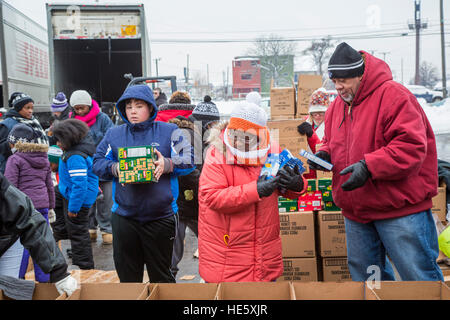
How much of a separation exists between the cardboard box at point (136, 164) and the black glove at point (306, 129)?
95.6 inches

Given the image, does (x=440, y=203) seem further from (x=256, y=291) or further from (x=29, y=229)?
(x=29, y=229)

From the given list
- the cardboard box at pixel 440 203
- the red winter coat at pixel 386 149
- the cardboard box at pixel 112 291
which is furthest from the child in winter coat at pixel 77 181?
the cardboard box at pixel 440 203

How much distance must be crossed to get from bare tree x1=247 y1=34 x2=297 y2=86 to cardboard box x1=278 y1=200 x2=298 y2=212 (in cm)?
4100

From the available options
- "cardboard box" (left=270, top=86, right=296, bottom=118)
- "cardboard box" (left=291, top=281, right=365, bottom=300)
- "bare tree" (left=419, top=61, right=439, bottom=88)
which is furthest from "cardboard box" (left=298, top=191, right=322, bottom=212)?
"bare tree" (left=419, top=61, right=439, bottom=88)

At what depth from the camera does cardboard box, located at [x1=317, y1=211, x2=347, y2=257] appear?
12.5 feet

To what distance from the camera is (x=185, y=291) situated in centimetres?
175

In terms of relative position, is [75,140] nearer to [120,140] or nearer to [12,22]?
[120,140]

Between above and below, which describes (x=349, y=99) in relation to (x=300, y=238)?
above

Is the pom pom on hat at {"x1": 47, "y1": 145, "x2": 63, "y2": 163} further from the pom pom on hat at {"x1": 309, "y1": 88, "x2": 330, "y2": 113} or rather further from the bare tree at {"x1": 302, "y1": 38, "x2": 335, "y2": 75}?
the bare tree at {"x1": 302, "y1": 38, "x2": 335, "y2": 75}

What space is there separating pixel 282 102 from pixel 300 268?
4478 millimetres

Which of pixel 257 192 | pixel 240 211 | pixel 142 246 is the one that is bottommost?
pixel 142 246

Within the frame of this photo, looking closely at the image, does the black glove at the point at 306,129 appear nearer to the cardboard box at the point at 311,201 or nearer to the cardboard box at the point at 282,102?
the cardboard box at the point at 311,201

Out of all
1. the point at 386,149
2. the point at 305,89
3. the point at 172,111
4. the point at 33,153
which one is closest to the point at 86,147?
the point at 33,153
